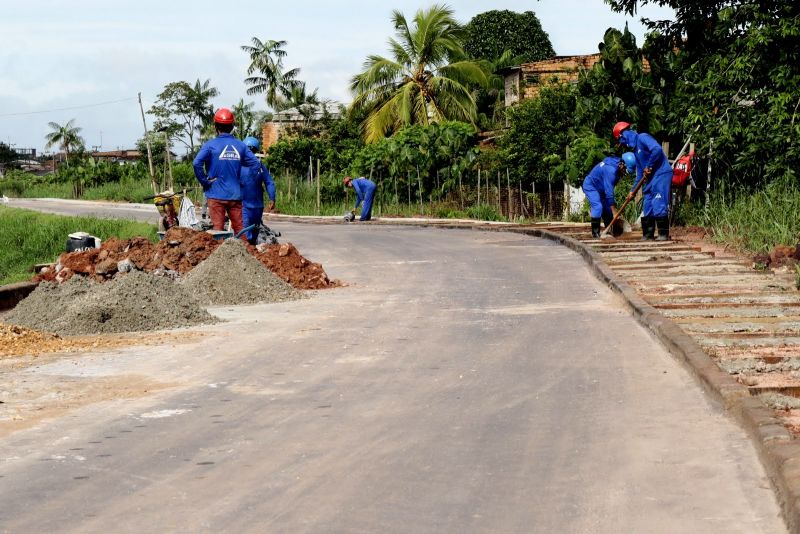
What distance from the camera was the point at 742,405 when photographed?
7.17m

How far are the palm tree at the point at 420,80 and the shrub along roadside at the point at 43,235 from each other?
57.4ft

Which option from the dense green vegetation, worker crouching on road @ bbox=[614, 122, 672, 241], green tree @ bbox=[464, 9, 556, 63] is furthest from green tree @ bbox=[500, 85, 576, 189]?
green tree @ bbox=[464, 9, 556, 63]

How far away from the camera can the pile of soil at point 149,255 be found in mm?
15781

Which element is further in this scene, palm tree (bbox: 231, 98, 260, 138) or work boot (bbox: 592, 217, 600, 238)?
palm tree (bbox: 231, 98, 260, 138)

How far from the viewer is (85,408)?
311 inches

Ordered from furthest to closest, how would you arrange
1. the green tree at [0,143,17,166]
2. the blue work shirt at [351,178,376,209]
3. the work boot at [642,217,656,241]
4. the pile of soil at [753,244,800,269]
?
the green tree at [0,143,17,166] → the blue work shirt at [351,178,376,209] → the work boot at [642,217,656,241] → the pile of soil at [753,244,800,269]

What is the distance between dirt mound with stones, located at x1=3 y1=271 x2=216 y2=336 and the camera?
474 inches

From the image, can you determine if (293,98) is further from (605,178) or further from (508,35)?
(605,178)

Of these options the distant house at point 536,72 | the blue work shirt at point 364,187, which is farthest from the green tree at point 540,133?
the distant house at point 536,72

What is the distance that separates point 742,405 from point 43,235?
93.4ft

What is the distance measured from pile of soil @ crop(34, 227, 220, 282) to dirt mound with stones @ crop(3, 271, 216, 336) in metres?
2.24

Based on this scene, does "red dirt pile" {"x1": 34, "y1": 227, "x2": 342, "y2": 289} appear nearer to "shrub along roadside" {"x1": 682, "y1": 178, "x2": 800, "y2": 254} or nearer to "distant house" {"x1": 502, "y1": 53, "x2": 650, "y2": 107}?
"shrub along roadside" {"x1": 682, "y1": 178, "x2": 800, "y2": 254}

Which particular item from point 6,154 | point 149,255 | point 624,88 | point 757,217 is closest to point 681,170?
point 757,217

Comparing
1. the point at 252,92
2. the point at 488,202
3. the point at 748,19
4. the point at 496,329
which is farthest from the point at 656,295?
the point at 252,92
